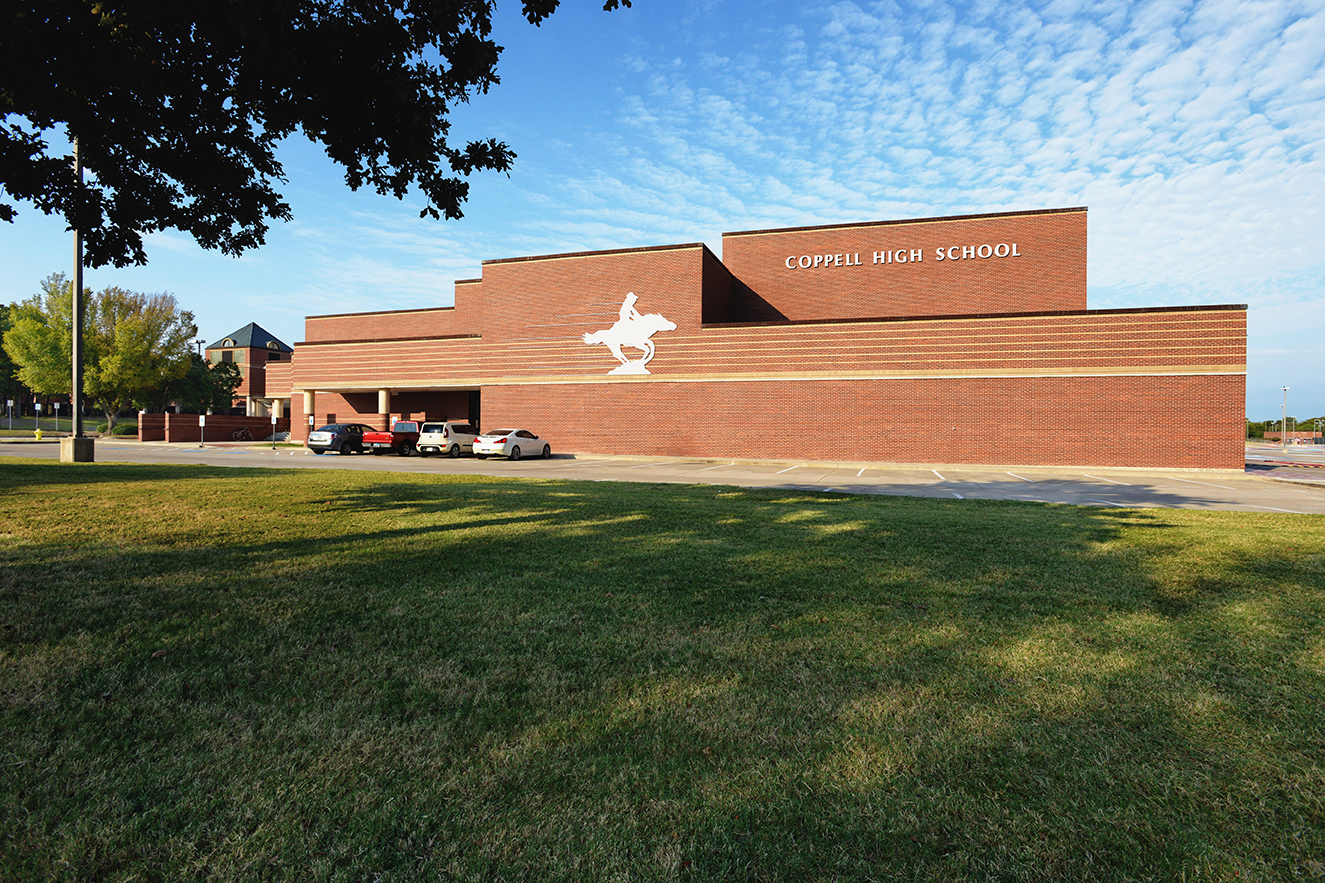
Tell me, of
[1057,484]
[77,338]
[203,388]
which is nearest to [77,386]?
[77,338]

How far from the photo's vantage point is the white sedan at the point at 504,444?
29703 mm

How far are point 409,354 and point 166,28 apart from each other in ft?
116

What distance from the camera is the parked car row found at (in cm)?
3000

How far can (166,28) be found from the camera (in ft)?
23.9

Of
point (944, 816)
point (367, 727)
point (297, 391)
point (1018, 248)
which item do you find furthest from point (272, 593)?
point (297, 391)

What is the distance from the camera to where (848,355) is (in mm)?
30625

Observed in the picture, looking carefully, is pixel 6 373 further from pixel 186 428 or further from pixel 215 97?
pixel 215 97

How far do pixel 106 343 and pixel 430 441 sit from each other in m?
43.9

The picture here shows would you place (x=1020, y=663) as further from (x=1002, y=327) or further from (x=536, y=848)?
(x=1002, y=327)

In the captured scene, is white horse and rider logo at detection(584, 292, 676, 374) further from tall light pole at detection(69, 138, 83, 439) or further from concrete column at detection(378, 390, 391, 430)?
tall light pole at detection(69, 138, 83, 439)

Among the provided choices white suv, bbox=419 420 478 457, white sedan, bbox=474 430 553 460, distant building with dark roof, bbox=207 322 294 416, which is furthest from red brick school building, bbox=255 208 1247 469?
distant building with dark roof, bbox=207 322 294 416

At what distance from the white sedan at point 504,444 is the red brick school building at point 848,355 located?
482 cm

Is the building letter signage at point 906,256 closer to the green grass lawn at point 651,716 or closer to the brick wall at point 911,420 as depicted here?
the brick wall at point 911,420

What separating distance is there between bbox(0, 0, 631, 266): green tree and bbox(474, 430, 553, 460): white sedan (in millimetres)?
19874
